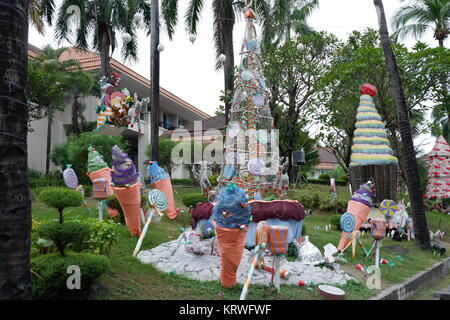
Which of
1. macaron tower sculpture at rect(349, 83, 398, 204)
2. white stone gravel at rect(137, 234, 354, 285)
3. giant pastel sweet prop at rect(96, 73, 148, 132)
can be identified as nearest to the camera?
white stone gravel at rect(137, 234, 354, 285)

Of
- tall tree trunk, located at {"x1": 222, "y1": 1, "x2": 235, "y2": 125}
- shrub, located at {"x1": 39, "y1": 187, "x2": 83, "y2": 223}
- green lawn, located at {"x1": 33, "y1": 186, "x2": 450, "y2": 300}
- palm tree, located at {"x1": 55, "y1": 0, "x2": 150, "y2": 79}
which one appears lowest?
green lawn, located at {"x1": 33, "y1": 186, "x2": 450, "y2": 300}

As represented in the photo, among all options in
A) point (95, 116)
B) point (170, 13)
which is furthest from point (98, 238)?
point (95, 116)

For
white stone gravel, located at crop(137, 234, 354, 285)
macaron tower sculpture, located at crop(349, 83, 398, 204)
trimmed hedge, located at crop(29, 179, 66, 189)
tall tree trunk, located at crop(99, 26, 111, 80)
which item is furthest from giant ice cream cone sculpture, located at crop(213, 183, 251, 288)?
tall tree trunk, located at crop(99, 26, 111, 80)

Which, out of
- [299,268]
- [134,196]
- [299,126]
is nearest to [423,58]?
[299,126]

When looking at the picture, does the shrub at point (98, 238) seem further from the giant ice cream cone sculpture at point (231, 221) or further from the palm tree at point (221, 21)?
the palm tree at point (221, 21)

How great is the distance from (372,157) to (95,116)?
54.5 feet

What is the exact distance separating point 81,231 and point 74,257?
0.31 meters

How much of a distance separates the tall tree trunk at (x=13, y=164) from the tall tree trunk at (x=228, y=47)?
11.6 metres

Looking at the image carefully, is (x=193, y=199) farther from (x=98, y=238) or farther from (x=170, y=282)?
(x=98, y=238)

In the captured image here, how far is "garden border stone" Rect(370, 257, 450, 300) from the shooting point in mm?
5805

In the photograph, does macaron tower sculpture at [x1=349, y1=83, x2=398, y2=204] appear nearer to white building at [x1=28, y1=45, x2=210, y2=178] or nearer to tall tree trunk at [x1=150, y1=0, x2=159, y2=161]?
tall tree trunk at [x1=150, y1=0, x2=159, y2=161]

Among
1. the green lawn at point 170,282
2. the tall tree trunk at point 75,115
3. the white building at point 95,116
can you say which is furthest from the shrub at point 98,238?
the tall tree trunk at point 75,115

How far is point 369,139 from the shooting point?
11711mm

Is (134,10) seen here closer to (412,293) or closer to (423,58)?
(423,58)
